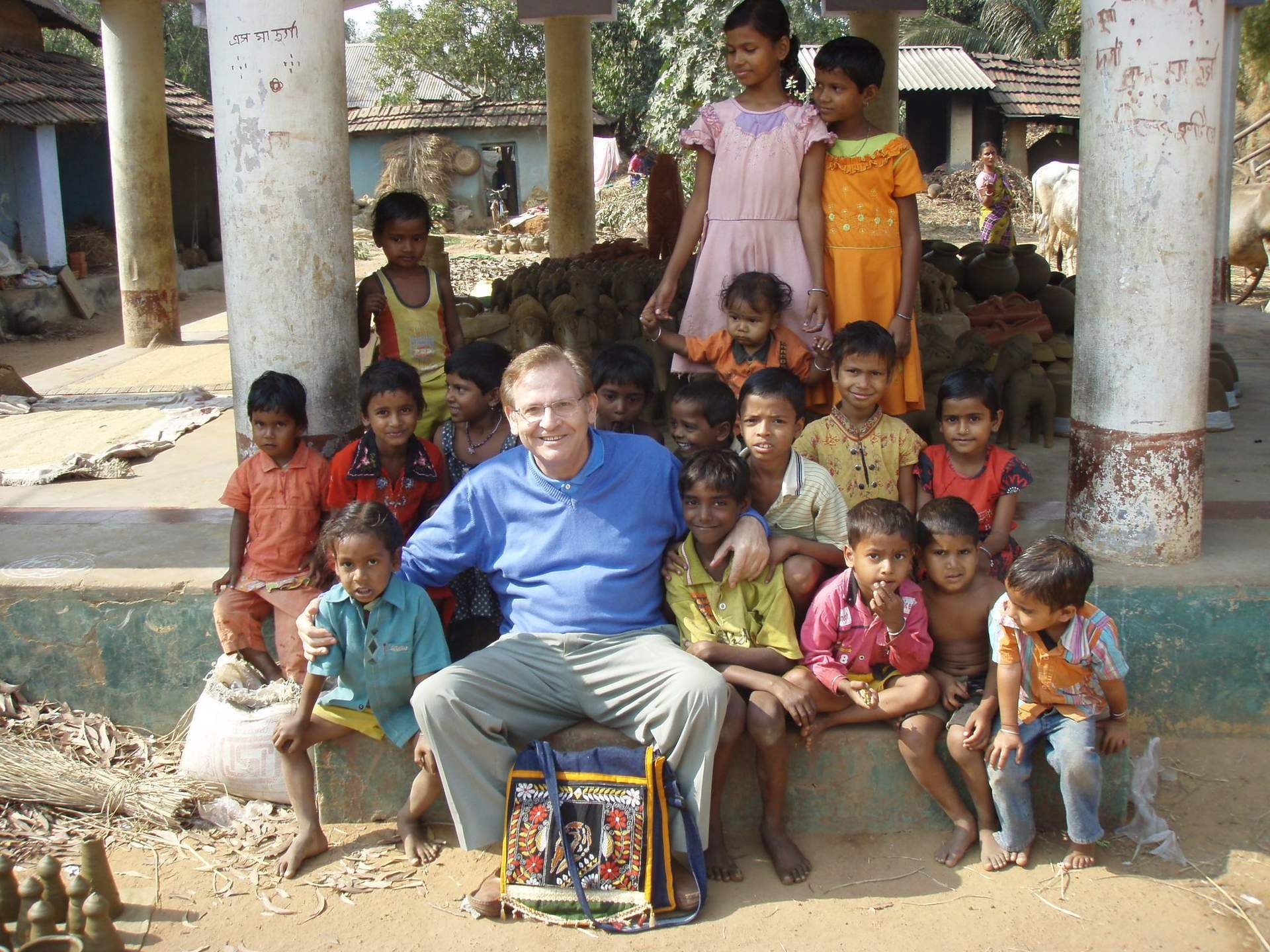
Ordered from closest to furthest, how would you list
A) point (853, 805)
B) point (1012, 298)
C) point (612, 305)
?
point (853, 805), point (612, 305), point (1012, 298)

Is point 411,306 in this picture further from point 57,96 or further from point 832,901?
point 57,96

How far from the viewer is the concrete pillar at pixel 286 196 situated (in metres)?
3.76

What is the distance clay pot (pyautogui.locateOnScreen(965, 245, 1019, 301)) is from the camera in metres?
7.07

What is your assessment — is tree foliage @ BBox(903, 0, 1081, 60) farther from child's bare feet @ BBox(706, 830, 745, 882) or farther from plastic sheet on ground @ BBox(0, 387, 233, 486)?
child's bare feet @ BBox(706, 830, 745, 882)

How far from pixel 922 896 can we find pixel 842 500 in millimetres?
1037

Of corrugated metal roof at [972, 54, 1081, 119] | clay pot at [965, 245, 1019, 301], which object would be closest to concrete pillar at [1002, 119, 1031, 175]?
corrugated metal roof at [972, 54, 1081, 119]

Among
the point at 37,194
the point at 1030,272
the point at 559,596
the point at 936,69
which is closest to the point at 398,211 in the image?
the point at 559,596

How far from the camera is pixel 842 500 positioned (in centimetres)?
337

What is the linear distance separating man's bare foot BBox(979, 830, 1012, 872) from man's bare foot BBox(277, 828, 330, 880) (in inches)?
66.3

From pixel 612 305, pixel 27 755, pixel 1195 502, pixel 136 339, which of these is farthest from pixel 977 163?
pixel 27 755

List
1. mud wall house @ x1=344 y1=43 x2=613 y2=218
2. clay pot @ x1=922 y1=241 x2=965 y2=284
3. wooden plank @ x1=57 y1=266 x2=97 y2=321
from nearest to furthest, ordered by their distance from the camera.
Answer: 1. clay pot @ x1=922 y1=241 x2=965 y2=284
2. wooden plank @ x1=57 y1=266 x2=97 y2=321
3. mud wall house @ x1=344 y1=43 x2=613 y2=218

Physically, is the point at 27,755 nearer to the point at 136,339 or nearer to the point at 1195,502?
the point at 1195,502

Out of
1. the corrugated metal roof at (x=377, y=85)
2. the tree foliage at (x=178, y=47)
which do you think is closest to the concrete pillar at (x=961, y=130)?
the corrugated metal roof at (x=377, y=85)

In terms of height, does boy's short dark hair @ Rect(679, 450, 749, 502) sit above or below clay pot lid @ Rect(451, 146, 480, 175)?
below
